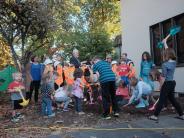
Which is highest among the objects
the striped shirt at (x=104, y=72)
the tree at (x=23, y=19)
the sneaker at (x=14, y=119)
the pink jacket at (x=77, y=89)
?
the tree at (x=23, y=19)

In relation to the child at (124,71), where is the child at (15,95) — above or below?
below

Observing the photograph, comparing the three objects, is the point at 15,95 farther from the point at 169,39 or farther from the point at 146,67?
the point at 169,39

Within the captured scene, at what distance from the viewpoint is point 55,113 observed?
1171cm

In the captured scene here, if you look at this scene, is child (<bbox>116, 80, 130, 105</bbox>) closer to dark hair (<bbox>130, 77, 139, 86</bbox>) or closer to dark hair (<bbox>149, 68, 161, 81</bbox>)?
dark hair (<bbox>130, 77, 139, 86</bbox>)

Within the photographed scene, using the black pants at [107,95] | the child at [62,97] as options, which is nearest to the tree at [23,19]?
the child at [62,97]

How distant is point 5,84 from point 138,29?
20.9ft

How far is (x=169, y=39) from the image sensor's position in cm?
1505

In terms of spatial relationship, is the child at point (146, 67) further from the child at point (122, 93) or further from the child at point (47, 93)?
the child at point (47, 93)

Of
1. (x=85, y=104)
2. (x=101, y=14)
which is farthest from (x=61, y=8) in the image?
(x=101, y=14)

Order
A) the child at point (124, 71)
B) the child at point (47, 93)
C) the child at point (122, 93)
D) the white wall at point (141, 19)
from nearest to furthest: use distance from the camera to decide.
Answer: the child at point (47, 93) < the child at point (122, 93) < the child at point (124, 71) < the white wall at point (141, 19)

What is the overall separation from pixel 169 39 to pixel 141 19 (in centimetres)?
251

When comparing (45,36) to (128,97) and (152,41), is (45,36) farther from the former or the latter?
(128,97)

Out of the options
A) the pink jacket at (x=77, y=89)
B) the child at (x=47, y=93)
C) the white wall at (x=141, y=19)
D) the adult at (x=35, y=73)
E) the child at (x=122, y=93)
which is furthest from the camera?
the white wall at (x=141, y=19)

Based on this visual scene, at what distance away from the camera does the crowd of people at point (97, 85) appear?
1020cm
